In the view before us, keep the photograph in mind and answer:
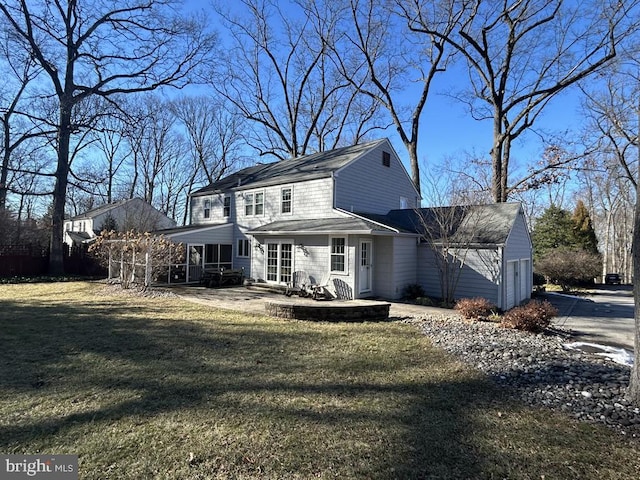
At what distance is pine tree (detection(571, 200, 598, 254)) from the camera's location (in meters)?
27.7

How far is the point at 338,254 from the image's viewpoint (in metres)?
13.2

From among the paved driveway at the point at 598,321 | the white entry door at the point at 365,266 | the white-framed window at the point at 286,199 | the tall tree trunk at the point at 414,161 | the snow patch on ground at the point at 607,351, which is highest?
the tall tree trunk at the point at 414,161

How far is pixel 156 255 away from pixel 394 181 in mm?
11925

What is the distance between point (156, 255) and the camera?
1455 cm

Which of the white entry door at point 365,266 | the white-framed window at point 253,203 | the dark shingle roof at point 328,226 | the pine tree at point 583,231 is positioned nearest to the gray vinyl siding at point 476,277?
the white entry door at point 365,266

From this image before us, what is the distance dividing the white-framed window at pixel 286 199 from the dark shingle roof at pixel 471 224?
5.84 metres

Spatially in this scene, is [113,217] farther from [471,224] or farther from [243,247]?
[471,224]

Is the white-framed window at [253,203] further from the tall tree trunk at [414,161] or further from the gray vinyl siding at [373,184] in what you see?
the tall tree trunk at [414,161]

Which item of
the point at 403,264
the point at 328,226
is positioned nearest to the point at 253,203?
the point at 328,226

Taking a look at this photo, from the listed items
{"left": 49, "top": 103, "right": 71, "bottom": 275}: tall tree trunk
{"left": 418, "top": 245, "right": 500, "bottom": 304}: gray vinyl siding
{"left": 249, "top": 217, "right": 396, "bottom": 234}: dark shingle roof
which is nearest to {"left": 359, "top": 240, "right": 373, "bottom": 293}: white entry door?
{"left": 249, "top": 217, "right": 396, "bottom": 234}: dark shingle roof

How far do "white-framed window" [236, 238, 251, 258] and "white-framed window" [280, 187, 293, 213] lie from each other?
271cm

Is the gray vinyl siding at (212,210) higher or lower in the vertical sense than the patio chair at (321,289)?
higher

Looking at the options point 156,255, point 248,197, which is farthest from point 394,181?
point 156,255

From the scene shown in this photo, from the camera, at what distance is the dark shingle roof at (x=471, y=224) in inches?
498
